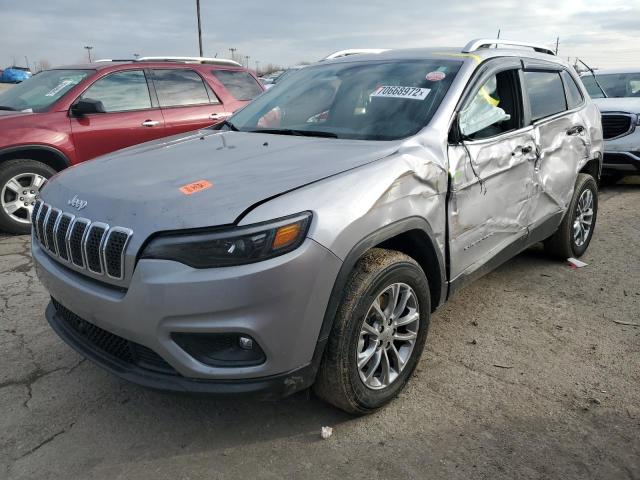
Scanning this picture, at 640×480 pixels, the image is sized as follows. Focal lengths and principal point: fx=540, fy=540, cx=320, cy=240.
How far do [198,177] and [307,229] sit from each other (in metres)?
0.62

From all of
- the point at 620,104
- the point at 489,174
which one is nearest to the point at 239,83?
the point at 489,174

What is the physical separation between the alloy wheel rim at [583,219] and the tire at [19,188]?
16.8ft

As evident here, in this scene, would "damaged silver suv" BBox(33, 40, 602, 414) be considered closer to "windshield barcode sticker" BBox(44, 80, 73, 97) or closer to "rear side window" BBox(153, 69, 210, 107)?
"rear side window" BBox(153, 69, 210, 107)

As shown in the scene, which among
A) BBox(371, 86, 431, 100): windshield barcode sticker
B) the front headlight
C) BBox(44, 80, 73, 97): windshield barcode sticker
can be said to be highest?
BBox(371, 86, 431, 100): windshield barcode sticker

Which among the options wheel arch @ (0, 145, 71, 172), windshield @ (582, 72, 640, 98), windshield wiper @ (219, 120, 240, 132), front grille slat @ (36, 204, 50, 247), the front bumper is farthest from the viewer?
windshield @ (582, 72, 640, 98)

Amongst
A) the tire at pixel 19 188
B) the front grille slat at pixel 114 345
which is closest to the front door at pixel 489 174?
the front grille slat at pixel 114 345

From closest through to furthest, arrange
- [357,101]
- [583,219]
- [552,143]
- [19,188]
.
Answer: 1. [357,101]
2. [552,143]
3. [583,219]
4. [19,188]

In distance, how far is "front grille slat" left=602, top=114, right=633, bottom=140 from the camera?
750 centimetres

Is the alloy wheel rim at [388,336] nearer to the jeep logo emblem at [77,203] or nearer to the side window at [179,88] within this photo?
the jeep logo emblem at [77,203]

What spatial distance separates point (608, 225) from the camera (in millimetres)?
5938

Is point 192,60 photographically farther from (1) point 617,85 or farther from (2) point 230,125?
(1) point 617,85

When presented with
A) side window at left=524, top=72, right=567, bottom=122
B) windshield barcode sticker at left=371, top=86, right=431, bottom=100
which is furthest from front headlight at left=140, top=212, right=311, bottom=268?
side window at left=524, top=72, right=567, bottom=122

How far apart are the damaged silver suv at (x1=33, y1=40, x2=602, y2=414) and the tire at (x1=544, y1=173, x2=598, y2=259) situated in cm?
90

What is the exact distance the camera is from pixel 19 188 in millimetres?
5535
